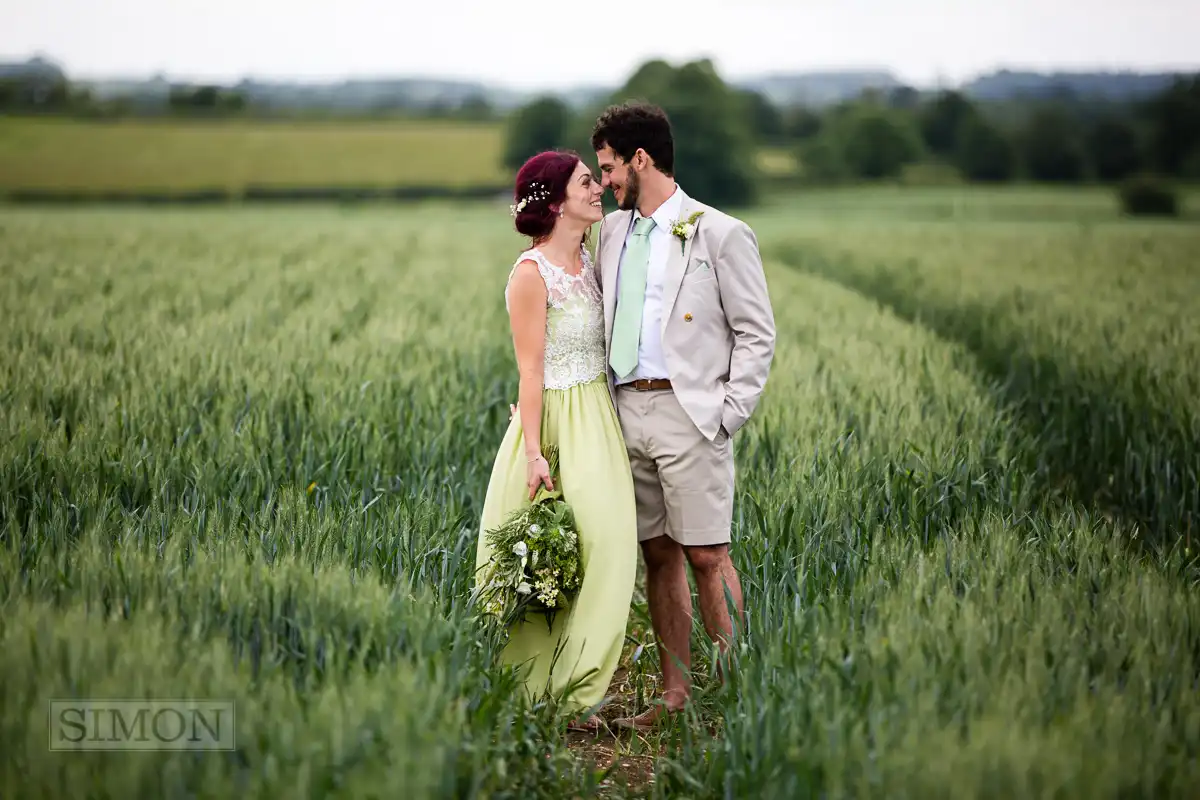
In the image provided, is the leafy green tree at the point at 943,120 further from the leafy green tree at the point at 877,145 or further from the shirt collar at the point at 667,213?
the shirt collar at the point at 667,213

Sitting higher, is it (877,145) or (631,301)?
(877,145)

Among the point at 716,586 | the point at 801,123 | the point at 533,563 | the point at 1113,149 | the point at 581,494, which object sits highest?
the point at 801,123

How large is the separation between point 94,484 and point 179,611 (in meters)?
1.43

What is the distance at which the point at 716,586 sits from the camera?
3666 millimetres

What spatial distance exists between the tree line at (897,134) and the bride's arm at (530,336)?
42.5 m

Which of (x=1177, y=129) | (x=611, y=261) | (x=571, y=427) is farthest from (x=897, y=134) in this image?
(x=571, y=427)

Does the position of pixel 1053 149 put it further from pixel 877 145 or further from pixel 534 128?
pixel 534 128

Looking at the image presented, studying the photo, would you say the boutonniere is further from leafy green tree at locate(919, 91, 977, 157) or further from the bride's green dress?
leafy green tree at locate(919, 91, 977, 157)

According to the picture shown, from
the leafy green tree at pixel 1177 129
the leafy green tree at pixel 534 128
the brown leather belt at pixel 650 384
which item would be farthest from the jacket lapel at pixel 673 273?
the leafy green tree at pixel 1177 129

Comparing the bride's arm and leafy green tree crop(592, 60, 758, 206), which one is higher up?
leafy green tree crop(592, 60, 758, 206)

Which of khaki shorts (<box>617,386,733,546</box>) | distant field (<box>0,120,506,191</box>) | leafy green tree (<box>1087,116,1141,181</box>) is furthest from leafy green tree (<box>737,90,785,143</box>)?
khaki shorts (<box>617,386,733,546</box>)

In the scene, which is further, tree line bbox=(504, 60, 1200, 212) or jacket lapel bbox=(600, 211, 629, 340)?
tree line bbox=(504, 60, 1200, 212)

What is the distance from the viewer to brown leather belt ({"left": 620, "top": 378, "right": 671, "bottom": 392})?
3.58 m

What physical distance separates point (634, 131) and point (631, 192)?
0.21 metres
